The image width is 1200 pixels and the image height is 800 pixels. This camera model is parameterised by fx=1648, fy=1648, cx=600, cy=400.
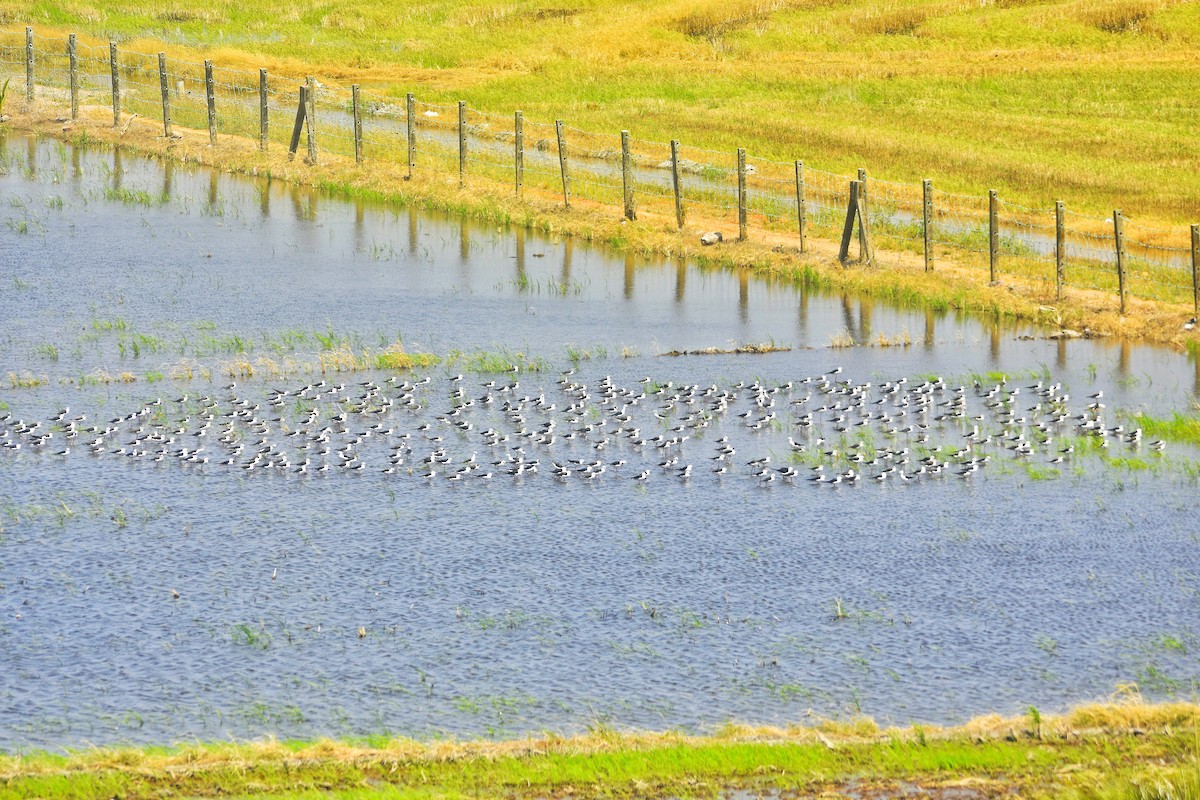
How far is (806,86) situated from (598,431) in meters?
47.2

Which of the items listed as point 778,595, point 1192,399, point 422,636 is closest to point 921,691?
point 778,595

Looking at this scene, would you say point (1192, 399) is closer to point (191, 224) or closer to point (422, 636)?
point (422, 636)

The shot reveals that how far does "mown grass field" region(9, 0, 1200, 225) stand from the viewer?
57781 millimetres

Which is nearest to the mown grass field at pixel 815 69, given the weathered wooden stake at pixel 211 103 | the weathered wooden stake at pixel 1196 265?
the weathered wooden stake at pixel 1196 265

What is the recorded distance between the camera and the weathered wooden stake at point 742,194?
44031 mm

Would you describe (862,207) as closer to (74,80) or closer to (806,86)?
(74,80)

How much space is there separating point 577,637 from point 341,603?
3260 mm

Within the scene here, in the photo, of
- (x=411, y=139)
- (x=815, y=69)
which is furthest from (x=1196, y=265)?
(x=815, y=69)

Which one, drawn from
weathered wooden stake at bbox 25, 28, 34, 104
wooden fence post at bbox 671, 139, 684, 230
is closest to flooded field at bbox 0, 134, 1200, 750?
wooden fence post at bbox 671, 139, 684, 230

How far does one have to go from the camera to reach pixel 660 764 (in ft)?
53.2

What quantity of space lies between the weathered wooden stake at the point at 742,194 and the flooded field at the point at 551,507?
3114 millimetres

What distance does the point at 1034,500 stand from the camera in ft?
84.8

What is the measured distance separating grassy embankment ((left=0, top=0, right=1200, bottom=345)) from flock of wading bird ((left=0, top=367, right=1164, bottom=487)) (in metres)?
8.07

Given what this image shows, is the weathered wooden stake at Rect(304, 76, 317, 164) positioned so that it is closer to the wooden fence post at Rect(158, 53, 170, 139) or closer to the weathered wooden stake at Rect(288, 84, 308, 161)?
the weathered wooden stake at Rect(288, 84, 308, 161)
